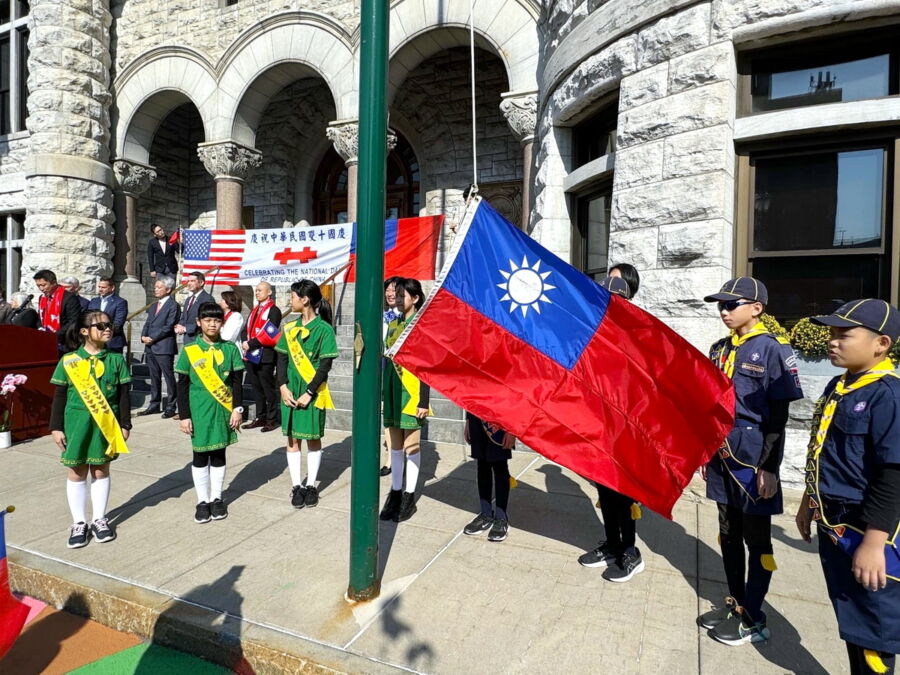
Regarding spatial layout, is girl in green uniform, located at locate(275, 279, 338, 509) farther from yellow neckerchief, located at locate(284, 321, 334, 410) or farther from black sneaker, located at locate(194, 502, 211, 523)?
black sneaker, located at locate(194, 502, 211, 523)

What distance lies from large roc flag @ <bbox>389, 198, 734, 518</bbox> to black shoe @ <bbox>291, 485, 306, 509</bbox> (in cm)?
219

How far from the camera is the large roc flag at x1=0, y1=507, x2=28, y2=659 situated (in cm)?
229

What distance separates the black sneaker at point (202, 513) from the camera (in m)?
4.05

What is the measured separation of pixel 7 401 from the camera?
6492 millimetres

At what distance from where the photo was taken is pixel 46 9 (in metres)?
10.9

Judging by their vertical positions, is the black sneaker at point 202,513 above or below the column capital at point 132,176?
below

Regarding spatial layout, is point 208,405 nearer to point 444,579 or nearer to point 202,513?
point 202,513

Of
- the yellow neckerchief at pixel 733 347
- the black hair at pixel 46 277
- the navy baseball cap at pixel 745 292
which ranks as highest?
the black hair at pixel 46 277

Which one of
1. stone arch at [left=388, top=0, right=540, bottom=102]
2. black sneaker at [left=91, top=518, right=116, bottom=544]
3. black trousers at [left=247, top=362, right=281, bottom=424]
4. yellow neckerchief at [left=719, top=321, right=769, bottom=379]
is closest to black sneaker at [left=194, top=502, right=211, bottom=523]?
black sneaker at [left=91, top=518, right=116, bottom=544]

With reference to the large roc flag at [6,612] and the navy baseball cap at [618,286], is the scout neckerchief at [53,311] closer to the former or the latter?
the large roc flag at [6,612]

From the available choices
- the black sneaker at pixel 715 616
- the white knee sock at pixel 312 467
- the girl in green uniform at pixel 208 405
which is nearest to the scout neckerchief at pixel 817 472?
the black sneaker at pixel 715 616

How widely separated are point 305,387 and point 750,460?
3315 millimetres

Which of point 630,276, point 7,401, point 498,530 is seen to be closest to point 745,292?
point 630,276

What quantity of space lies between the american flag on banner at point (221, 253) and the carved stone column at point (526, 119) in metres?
5.14
